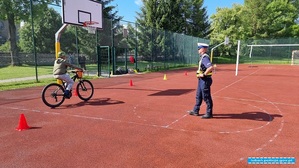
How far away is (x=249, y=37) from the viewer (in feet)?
141

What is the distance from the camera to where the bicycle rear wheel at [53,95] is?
6.48m

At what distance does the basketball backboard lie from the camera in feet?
33.3

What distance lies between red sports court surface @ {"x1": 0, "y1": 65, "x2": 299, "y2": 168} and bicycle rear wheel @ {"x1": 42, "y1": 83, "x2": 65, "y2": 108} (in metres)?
0.20

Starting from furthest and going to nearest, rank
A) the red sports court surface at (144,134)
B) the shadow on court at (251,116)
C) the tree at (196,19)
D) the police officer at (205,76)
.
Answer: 1. the tree at (196,19)
2. the shadow on court at (251,116)
3. the police officer at (205,76)
4. the red sports court surface at (144,134)

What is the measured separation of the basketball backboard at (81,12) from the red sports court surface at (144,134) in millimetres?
4526

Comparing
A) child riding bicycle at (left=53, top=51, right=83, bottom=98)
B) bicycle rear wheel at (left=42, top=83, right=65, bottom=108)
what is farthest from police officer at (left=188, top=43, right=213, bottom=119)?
bicycle rear wheel at (left=42, top=83, right=65, bottom=108)

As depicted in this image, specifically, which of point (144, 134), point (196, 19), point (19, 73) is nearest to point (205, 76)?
point (144, 134)

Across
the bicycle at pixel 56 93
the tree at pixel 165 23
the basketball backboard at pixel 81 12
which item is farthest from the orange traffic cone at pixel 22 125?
the tree at pixel 165 23

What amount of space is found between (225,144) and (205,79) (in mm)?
1810

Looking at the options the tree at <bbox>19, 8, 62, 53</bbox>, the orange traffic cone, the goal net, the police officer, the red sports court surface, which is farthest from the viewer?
the tree at <bbox>19, 8, 62, 53</bbox>

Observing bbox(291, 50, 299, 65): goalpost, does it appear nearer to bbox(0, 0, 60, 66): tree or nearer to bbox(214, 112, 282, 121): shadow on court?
bbox(214, 112, 282, 121): shadow on court

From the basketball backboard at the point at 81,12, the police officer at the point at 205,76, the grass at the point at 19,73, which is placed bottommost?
the grass at the point at 19,73

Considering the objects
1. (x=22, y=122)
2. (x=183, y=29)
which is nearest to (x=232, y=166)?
(x=22, y=122)

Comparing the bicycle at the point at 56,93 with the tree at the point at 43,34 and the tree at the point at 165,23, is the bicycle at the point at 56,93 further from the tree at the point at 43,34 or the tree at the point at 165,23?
the tree at the point at 43,34
